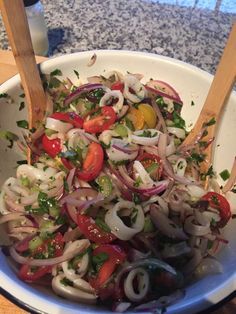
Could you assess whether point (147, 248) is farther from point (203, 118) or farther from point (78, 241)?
point (203, 118)

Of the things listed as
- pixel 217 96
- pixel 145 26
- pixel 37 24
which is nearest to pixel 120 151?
pixel 217 96

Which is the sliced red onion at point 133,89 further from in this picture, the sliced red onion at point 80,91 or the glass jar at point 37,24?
the glass jar at point 37,24

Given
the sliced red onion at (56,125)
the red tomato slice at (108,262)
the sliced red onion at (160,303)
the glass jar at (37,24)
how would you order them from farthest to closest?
the glass jar at (37,24) < the sliced red onion at (56,125) < the red tomato slice at (108,262) < the sliced red onion at (160,303)

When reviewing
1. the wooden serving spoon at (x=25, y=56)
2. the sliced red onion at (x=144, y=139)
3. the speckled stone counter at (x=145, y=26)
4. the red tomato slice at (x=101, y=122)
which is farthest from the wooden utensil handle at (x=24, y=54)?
the speckled stone counter at (x=145, y=26)

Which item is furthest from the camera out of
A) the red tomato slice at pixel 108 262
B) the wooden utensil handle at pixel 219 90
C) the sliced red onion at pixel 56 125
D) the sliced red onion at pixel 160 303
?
the sliced red onion at pixel 56 125

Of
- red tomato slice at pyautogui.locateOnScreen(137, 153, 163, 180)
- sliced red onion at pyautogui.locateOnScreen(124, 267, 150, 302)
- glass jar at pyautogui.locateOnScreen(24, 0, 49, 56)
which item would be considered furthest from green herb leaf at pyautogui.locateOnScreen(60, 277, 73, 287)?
glass jar at pyautogui.locateOnScreen(24, 0, 49, 56)

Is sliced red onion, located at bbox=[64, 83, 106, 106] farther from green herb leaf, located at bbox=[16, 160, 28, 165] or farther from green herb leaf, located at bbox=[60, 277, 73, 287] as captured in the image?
green herb leaf, located at bbox=[60, 277, 73, 287]

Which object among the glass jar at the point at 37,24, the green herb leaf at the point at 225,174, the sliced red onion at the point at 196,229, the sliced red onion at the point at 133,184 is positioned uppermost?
the glass jar at the point at 37,24
